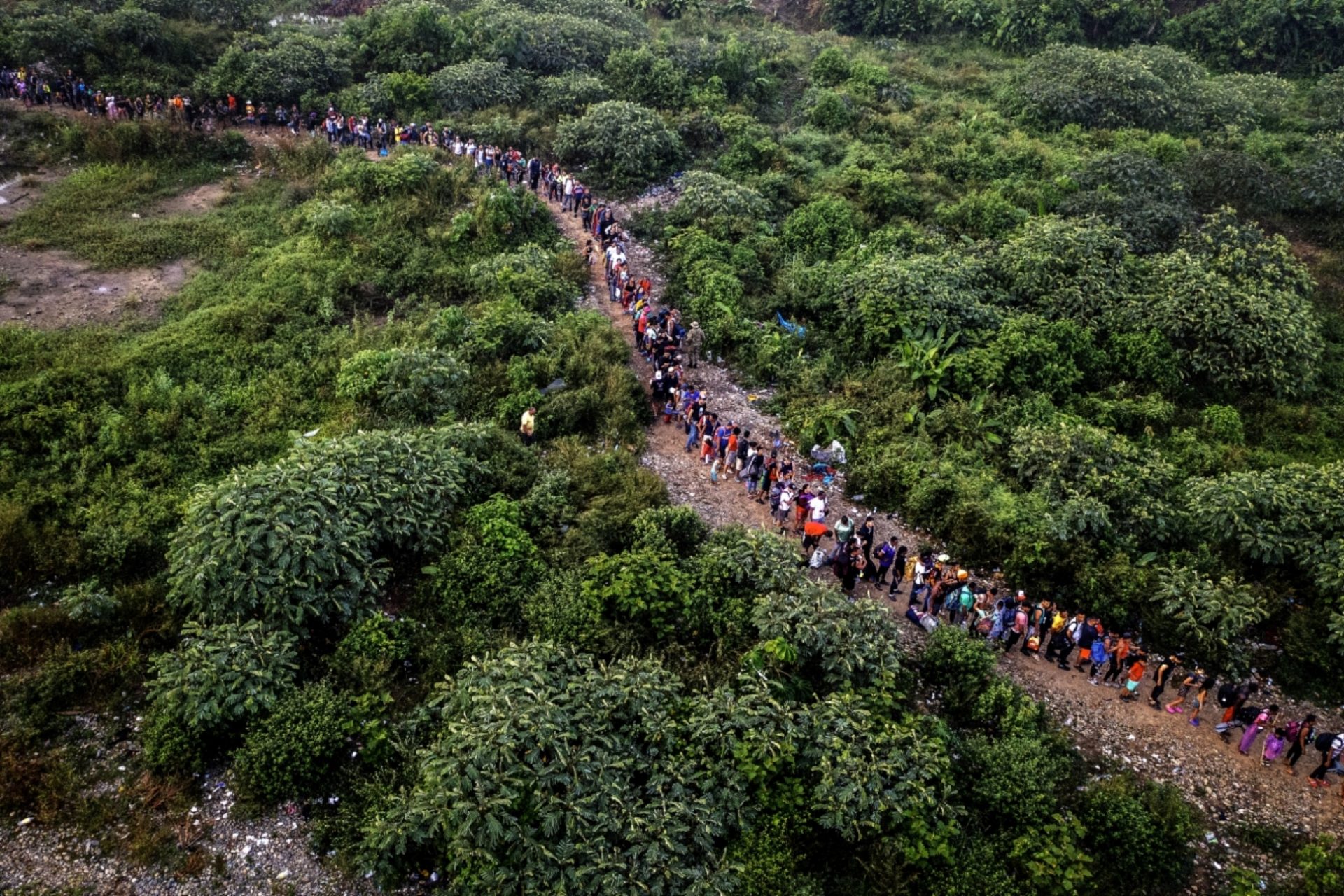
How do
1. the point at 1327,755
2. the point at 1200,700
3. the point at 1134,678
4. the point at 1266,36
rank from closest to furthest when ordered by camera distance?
the point at 1327,755 → the point at 1200,700 → the point at 1134,678 → the point at 1266,36

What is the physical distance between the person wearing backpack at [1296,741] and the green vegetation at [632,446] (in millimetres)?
1326

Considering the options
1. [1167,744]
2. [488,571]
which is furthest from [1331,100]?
[488,571]

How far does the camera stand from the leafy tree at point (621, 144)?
89.3 feet

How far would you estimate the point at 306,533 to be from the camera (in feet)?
40.9

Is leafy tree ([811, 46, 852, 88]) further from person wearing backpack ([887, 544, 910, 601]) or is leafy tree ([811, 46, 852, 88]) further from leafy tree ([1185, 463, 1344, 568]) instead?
person wearing backpack ([887, 544, 910, 601])

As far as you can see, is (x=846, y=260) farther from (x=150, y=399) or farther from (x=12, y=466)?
(x=12, y=466)

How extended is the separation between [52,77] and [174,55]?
376cm

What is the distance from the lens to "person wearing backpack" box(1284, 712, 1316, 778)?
12078mm

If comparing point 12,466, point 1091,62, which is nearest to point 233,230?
point 12,466

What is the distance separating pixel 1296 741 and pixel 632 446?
38.0 feet

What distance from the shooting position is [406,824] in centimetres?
991

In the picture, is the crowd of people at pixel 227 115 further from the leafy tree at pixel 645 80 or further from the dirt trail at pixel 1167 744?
the dirt trail at pixel 1167 744

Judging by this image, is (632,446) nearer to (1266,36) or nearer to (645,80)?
(645,80)

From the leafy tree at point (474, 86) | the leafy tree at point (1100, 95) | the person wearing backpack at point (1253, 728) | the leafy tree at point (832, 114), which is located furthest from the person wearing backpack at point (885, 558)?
the leafy tree at point (474, 86)
